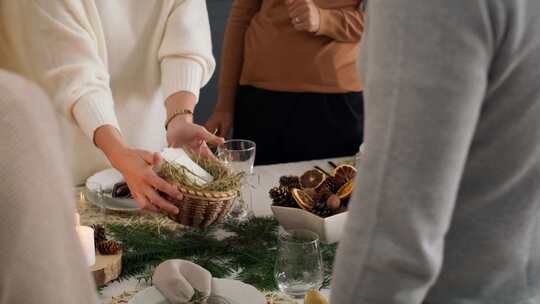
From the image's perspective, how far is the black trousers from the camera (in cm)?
219

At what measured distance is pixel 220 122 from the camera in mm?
2271

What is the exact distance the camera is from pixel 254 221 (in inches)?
54.8

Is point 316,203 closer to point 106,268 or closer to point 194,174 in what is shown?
point 194,174

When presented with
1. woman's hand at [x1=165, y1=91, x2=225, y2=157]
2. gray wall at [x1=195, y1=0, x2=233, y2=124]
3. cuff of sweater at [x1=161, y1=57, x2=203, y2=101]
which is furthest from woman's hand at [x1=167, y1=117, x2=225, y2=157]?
gray wall at [x1=195, y1=0, x2=233, y2=124]

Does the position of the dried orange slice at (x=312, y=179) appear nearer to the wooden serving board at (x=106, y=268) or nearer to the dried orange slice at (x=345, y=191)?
the dried orange slice at (x=345, y=191)

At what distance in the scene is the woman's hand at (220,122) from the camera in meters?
2.26

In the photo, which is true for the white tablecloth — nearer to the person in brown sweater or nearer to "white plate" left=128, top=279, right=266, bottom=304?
"white plate" left=128, top=279, right=266, bottom=304

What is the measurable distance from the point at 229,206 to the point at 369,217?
0.69 m

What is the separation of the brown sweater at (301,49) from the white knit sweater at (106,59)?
389mm

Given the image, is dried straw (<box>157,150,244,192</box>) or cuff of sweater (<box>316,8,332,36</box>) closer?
dried straw (<box>157,150,244,192</box>)

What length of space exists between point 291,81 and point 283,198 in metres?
0.88

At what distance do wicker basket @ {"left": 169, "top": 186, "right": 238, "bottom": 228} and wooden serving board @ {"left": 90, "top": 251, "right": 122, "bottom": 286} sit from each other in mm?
174

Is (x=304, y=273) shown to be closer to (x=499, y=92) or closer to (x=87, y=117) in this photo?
(x=499, y=92)

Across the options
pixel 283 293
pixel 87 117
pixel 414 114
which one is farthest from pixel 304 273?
pixel 87 117
